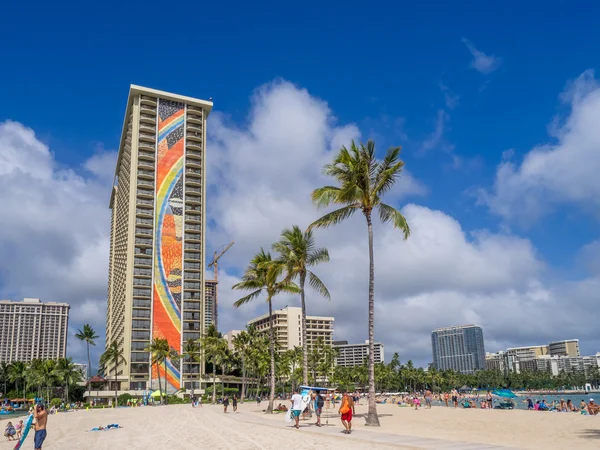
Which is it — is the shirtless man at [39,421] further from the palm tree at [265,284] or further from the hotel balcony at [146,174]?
the hotel balcony at [146,174]

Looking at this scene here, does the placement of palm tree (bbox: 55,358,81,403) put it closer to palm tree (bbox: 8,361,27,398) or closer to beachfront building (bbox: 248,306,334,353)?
palm tree (bbox: 8,361,27,398)

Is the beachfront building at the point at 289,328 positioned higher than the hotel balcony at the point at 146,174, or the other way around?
the hotel balcony at the point at 146,174

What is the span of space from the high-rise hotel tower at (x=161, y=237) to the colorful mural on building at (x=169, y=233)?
17cm

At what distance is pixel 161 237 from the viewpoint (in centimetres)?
9838

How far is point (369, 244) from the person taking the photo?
2689 centimetres

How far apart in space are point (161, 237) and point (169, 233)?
1.62 meters

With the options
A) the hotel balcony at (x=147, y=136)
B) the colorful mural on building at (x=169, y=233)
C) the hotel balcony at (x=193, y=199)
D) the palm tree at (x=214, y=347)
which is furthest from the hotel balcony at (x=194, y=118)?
the palm tree at (x=214, y=347)

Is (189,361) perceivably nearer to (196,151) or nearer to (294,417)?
(196,151)

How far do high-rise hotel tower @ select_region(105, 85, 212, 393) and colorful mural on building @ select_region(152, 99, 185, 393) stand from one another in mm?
173

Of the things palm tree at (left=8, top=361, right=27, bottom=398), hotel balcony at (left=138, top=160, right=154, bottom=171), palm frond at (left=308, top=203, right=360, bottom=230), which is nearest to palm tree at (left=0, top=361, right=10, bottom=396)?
palm tree at (left=8, top=361, right=27, bottom=398)

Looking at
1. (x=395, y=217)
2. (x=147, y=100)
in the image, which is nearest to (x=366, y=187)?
(x=395, y=217)

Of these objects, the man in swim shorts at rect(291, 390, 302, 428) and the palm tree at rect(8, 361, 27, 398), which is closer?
the man in swim shorts at rect(291, 390, 302, 428)

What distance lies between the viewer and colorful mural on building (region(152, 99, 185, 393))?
94125mm

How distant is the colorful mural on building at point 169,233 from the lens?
9412 cm
